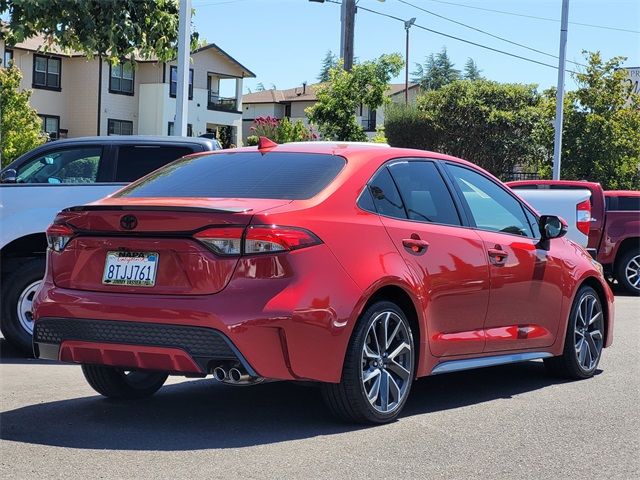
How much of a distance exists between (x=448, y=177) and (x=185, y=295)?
2.34 metres

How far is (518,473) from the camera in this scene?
5082 mm

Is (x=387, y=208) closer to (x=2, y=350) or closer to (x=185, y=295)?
(x=185, y=295)

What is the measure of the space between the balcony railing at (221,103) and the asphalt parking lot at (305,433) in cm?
5144

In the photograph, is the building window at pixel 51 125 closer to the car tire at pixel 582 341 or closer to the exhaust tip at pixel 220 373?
the car tire at pixel 582 341

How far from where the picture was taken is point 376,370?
19.6ft

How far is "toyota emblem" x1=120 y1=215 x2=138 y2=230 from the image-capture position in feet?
18.6

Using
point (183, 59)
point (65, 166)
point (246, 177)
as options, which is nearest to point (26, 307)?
point (65, 166)

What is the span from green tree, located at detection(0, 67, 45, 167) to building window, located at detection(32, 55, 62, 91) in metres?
10.7

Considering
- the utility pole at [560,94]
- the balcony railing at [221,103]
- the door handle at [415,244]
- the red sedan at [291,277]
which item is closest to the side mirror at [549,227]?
the red sedan at [291,277]

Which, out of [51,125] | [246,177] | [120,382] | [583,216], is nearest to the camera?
[246,177]

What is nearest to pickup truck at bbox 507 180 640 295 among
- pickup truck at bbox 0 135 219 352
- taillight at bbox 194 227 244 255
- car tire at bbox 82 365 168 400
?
pickup truck at bbox 0 135 219 352

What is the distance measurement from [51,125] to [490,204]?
4673cm

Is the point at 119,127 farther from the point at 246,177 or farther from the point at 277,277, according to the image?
the point at 277,277

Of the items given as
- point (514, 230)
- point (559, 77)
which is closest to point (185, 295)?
point (514, 230)
